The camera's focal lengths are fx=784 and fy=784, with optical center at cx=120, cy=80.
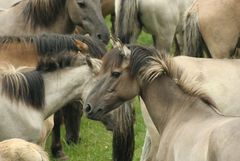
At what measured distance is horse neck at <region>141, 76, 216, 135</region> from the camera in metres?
6.49

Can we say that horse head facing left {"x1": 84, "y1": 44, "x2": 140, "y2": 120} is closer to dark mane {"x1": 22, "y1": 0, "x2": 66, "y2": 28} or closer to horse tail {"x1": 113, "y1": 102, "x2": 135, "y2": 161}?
horse tail {"x1": 113, "y1": 102, "x2": 135, "y2": 161}

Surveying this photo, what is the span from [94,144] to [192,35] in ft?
5.89

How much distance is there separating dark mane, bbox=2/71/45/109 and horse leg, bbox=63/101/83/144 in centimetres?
181

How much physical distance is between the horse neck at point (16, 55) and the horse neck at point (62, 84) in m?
0.94

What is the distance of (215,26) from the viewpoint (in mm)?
9234

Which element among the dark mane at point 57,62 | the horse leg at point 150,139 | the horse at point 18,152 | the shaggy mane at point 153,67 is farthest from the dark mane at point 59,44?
the horse at point 18,152

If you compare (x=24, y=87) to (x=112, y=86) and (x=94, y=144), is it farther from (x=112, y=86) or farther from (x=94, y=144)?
(x=94, y=144)

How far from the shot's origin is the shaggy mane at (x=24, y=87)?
7.29 meters

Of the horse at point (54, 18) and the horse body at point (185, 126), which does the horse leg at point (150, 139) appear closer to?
the horse body at point (185, 126)

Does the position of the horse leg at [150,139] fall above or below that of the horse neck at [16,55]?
below

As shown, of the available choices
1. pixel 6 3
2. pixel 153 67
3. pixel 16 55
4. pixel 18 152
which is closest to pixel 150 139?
pixel 153 67

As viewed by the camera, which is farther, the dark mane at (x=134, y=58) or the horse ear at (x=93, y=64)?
the horse ear at (x=93, y=64)

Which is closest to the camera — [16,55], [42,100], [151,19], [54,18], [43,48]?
[42,100]

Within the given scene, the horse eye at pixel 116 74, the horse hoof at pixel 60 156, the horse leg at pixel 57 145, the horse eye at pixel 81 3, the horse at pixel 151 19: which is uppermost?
the horse eye at pixel 116 74
